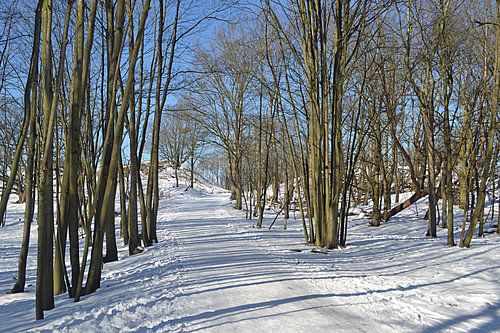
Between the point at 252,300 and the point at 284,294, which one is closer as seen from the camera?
the point at 252,300

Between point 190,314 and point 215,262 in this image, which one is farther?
point 215,262

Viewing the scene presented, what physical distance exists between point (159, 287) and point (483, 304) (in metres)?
4.22

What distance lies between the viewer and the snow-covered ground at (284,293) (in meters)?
4.22

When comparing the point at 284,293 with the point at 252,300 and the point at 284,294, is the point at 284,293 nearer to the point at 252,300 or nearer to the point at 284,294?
the point at 284,294

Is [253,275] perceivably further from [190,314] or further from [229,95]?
[229,95]

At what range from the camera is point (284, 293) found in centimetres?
534

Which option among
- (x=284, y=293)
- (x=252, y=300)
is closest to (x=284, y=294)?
(x=284, y=293)

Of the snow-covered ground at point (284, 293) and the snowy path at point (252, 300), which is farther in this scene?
the snow-covered ground at point (284, 293)

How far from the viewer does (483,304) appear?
4977mm

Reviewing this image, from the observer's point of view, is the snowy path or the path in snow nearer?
the snowy path

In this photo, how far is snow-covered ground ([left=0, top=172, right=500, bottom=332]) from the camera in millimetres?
4219

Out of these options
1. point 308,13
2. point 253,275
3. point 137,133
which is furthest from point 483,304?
point 137,133

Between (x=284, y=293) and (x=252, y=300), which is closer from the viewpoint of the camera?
(x=252, y=300)

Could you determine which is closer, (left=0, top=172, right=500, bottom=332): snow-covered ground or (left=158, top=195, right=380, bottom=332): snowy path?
(left=158, top=195, right=380, bottom=332): snowy path
